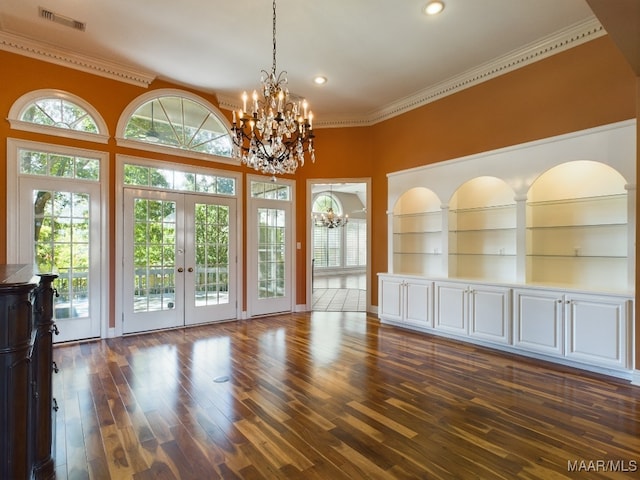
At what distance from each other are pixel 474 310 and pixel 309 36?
3.96 metres

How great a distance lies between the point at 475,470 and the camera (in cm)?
199

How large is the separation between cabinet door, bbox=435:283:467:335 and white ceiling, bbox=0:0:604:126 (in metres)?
2.98

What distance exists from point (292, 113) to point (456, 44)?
244 centimetres

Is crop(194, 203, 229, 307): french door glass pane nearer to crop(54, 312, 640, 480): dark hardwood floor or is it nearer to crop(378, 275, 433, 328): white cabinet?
crop(54, 312, 640, 480): dark hardwood floor

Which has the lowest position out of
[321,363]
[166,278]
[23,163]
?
[321,363]

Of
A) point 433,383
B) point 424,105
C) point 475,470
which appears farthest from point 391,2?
point 475,470

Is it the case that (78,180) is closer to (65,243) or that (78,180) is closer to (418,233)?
(65,243)

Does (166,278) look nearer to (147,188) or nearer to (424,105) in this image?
Result: (147,188)

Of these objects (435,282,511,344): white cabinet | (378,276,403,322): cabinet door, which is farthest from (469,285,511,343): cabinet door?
(378,276,403,322): cabinet door

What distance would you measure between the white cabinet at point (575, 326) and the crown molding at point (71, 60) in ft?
19.3

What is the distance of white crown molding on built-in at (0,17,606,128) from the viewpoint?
12.6 feet

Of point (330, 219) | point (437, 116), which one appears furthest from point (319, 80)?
point (330, 219)

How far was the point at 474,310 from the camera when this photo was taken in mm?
4406

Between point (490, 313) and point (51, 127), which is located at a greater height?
point (51, 127)
